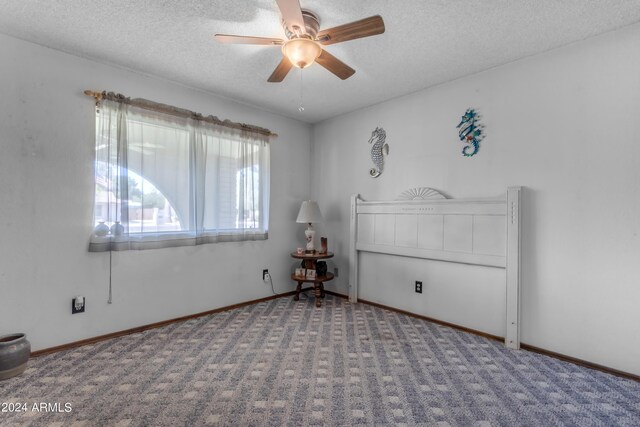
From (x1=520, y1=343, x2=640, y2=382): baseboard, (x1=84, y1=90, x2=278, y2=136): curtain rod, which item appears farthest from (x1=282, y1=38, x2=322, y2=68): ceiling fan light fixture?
(x1=520, y1=343, x2=640, y2=382): baseboard

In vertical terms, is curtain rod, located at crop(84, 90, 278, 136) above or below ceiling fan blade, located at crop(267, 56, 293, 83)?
below

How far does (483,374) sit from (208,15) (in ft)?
10.1

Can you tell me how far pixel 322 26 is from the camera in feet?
7.07

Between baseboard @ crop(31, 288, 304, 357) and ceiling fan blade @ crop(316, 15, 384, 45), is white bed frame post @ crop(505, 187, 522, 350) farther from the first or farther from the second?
baseboard @ crop(31, 288, 304, 357)

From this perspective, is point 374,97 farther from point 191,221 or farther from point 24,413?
point 24,413

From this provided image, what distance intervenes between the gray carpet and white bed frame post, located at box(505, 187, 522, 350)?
160 millimetres

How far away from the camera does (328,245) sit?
14.1 ft

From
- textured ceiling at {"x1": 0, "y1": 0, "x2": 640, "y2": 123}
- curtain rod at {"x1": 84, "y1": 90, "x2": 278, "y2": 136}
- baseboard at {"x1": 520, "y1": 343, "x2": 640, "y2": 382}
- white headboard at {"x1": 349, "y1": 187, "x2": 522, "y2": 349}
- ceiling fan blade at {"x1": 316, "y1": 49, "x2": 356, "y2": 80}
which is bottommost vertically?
baseboard at {"x1": 520, "y1": 343, "x2": 640, "y2": 382}

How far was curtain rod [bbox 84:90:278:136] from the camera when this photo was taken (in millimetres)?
2661

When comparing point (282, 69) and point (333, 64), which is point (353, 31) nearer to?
point (333, 64)

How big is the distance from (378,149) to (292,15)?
2.22m

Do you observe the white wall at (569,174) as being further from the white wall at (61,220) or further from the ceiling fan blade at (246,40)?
the white wall at (61,220)

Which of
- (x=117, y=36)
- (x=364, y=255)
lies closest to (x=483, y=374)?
(x=364, y=255)

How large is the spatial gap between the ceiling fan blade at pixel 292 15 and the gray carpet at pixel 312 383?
216 cm
